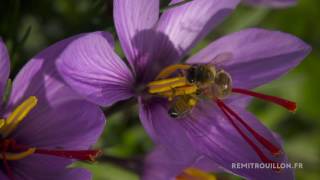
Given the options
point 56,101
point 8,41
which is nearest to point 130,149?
point 8,41

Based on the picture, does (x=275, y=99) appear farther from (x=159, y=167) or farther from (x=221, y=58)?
(x=159, y=167)

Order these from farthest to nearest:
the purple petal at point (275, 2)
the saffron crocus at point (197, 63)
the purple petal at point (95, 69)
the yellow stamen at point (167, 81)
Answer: the purple petal at point (275, 2) < the yellow stamen at point (167, 81) < the saffron crocus at point (197, 63) < the purple petal at point (95, 69)

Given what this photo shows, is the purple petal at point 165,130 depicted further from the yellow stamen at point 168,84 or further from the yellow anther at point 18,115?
the yellow anther at point 18,115

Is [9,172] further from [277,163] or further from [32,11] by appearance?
[32,11]

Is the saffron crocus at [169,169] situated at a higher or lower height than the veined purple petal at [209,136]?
lower

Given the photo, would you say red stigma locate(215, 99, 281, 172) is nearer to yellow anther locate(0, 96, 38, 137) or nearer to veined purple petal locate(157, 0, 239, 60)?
veined purple petal locate(157, 0, 239, 60)

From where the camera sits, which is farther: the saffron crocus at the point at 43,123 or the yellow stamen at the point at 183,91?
the yellow stamen at the point at 183,91

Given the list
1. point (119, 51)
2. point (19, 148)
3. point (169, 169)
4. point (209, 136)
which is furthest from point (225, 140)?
point (119, 51)

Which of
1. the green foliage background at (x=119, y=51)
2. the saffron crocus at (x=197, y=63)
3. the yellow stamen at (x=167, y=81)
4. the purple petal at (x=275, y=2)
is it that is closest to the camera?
the saffron crocus at (x=197, y=63)

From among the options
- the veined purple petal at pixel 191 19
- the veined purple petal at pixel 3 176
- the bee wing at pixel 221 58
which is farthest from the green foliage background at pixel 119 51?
the veined purple petal at pixel 3 176
